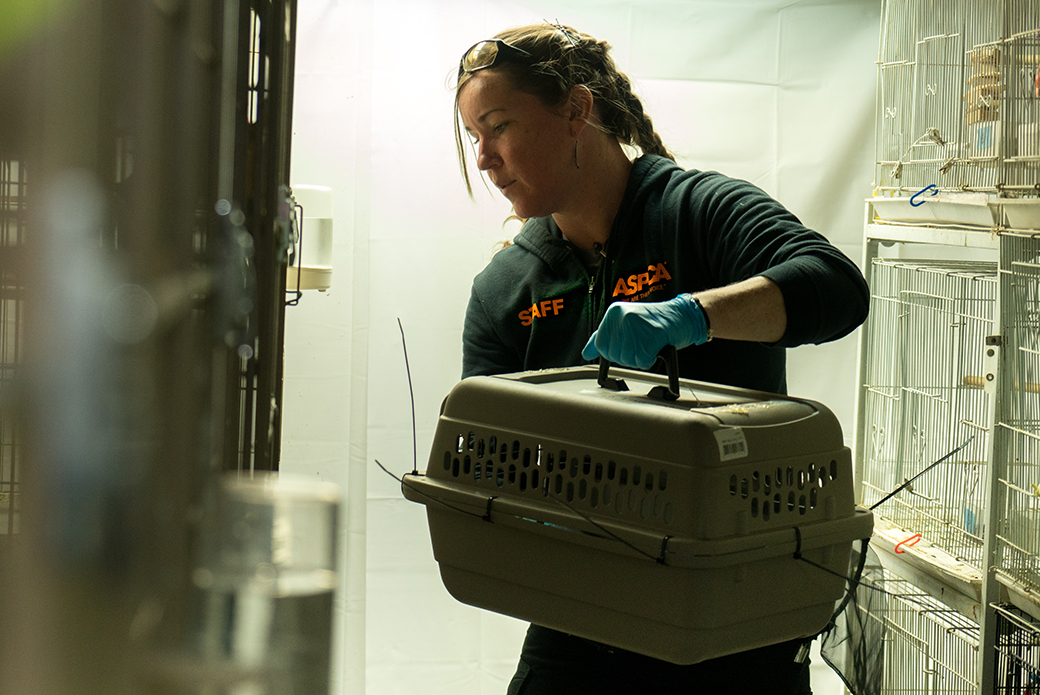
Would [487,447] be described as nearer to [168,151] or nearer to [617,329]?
[617,329]

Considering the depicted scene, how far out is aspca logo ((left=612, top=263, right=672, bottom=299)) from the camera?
124 centimetres

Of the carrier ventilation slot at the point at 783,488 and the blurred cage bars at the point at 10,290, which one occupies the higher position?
the blurred cage bars at the point at 10,290

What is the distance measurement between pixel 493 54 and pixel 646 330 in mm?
541

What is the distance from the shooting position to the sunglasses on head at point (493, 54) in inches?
51.6

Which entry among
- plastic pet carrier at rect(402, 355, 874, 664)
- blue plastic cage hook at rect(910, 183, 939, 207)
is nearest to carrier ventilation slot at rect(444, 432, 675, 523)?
plastic pet carrier at rect(402, 355, 874, 664)

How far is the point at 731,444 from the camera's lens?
0.78 metres

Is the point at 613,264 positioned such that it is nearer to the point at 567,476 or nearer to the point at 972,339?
the point at 567,476

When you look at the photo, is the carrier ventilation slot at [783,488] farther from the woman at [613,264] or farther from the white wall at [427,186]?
the white wall at [427,186]

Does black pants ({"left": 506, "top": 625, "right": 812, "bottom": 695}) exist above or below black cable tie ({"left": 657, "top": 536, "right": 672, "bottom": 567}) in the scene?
below

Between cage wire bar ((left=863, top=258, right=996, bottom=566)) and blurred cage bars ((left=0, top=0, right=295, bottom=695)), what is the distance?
1.66 m

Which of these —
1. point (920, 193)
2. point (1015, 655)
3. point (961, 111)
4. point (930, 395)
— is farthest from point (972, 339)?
point (1015, 655)

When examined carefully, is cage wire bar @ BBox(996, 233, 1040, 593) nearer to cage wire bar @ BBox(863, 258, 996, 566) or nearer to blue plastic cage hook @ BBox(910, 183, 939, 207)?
cage wire bar @ BBox(863, 258, 996, 566)

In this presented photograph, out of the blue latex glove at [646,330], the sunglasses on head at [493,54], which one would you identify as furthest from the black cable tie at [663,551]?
the sunglasses on head at [493,54]

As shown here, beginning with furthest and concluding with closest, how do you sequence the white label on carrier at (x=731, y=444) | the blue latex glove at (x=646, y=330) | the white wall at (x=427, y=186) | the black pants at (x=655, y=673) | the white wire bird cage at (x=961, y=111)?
1. the white wall at (x=427, y=186)
2. the white wire bird cage at (x=961, y=111)
3. the black pants at (x=655, y=673)
4. the blue latex glove at (x=646, y=330)
5. the white label on carrier at (x=731, y=444)
